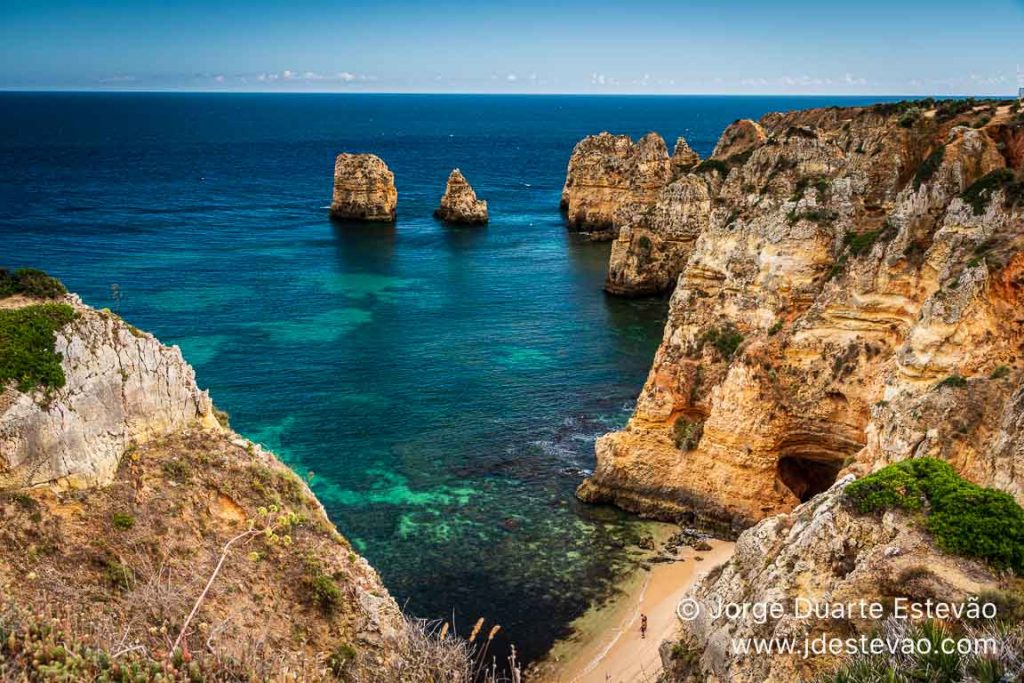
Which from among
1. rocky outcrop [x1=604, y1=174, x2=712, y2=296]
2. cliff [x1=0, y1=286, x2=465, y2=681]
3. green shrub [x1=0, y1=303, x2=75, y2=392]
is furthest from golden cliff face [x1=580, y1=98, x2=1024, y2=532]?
rocky outcrop [x1=604, y1=174, x2=712, y2=296]

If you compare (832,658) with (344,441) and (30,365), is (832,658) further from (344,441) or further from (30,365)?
(344,441)

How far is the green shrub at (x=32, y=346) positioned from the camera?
64.5 feet

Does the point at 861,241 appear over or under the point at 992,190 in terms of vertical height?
under

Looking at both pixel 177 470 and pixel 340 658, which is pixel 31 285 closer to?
pixel 177 470

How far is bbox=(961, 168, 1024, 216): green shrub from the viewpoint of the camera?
28.1 meters

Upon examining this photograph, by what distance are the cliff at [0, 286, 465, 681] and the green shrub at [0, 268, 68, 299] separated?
279 mm

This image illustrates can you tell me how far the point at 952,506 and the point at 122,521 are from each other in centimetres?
1756

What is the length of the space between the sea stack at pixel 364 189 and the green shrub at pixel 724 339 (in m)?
77.1

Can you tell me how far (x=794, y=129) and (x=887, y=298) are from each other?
14722mm

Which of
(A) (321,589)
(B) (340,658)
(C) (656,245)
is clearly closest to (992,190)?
(A) (321,589)

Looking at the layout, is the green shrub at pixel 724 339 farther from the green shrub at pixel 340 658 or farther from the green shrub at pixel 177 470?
the green shrub at pixel 177 470

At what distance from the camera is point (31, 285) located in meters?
23.1

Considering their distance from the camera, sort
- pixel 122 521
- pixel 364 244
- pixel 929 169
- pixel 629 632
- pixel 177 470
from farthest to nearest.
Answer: pixel 364 244 < pixel 929 169 < pixel 629 632 < pixel 177 470 < pixel 122 521

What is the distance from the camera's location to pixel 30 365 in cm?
1988
